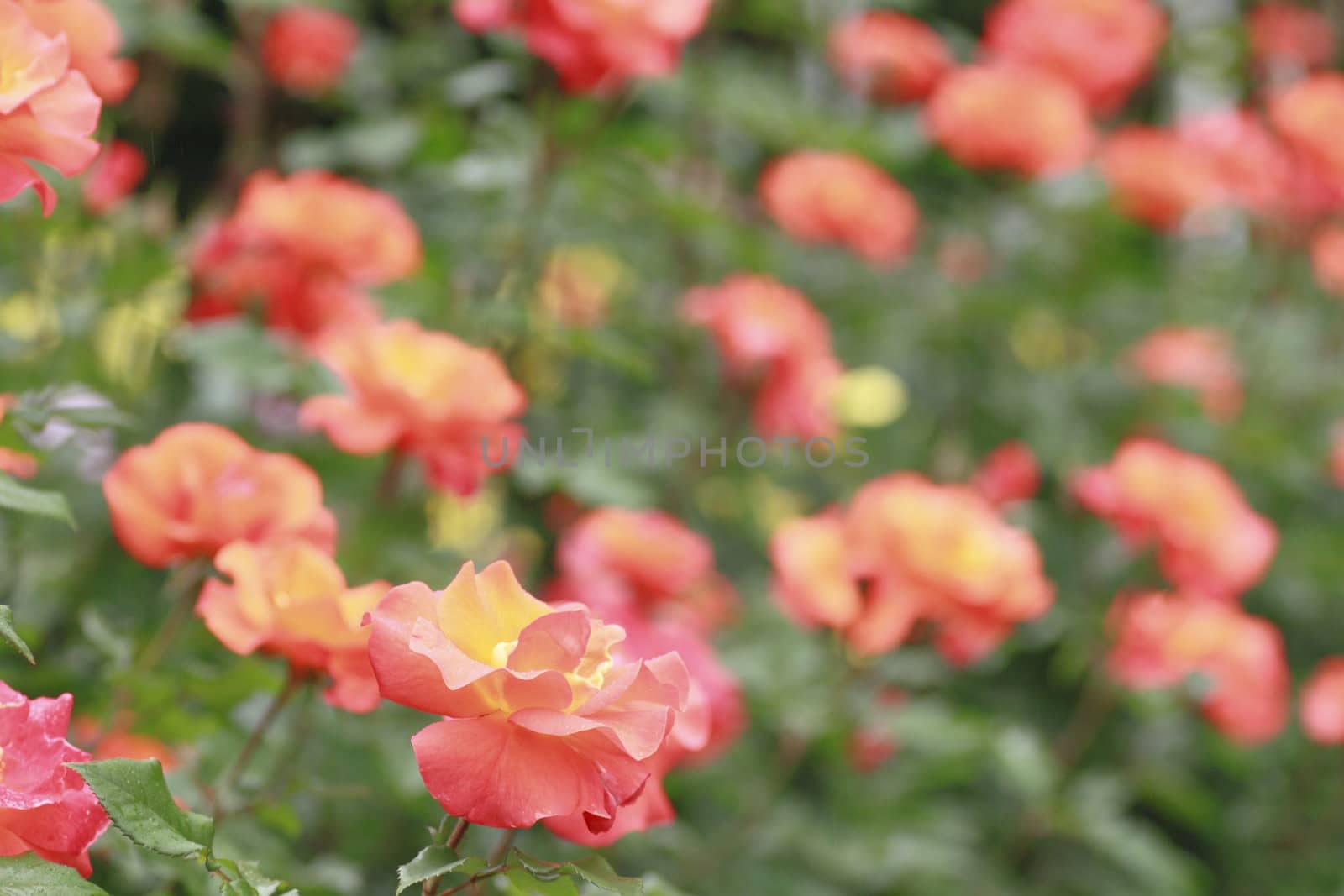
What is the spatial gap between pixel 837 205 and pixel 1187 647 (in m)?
0.57

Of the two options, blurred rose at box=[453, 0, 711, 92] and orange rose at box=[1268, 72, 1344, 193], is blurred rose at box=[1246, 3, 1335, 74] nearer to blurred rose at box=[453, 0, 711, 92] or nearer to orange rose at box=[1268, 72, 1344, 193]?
orange rose at box=[1268, 72, 1344, 193]

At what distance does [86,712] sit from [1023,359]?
1.30m

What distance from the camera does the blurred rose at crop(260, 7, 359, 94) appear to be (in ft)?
4.24

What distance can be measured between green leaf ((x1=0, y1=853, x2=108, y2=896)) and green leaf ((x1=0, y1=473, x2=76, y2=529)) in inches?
4.5

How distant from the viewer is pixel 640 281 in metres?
1.36

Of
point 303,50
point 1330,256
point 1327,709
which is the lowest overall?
point 1327,709

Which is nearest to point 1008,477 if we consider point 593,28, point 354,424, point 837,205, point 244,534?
point 837,205

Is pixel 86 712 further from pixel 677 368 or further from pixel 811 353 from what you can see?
pixel 677 368

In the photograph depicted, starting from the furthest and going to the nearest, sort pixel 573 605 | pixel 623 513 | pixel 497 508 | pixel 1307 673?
1. pixel 1307 673
2. pixel 497 508
3. pixel 623 513
4. pixel 573 605

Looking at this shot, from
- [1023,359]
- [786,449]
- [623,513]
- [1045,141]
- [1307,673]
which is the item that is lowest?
[1307,673]

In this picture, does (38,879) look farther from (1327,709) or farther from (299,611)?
(1327,709)

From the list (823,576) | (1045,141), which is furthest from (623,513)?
(1045,141)

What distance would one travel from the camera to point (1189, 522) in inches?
37.3

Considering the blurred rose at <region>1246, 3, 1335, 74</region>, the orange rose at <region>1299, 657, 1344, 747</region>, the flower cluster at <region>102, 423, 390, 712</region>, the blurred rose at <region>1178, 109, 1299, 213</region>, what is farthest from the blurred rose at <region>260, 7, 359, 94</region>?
the blurred rose at <region>1246, 3, 1335, 74</region>
